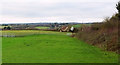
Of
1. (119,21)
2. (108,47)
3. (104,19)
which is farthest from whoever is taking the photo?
(104,19)

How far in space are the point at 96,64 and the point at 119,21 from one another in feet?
43.5

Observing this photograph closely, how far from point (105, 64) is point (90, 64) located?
2.18ft

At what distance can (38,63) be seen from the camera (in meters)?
11.3

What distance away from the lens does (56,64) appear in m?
10.9

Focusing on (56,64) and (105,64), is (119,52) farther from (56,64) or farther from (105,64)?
(56,64)

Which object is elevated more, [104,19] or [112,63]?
[104,19]

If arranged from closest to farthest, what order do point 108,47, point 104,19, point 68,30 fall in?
point 108,47, point 104,19, point 68,30

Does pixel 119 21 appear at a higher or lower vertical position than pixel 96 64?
→ higher

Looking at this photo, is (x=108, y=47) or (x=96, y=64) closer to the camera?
(x=96, y=64)

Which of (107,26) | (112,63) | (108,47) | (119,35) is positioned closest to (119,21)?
(107,26)

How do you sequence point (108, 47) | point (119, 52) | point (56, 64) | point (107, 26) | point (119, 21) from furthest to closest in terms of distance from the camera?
point (107, 26), point (119, 21), point (108, 47), point (119, 52), point (56, 64)

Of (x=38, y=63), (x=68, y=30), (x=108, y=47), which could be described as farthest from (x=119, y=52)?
(x=68, y=30)

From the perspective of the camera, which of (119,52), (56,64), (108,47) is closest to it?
(56,64)

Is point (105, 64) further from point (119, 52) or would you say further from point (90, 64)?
point (119, 52)
